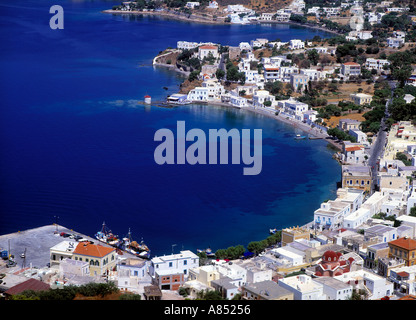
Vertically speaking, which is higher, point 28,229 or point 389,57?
point 389,57

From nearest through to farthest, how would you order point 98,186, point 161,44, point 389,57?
point 98,186 < point 389,57 < point 161,44

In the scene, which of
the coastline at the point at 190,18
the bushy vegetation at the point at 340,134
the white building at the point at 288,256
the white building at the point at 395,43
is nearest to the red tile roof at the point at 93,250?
the white building at the point at 288,256

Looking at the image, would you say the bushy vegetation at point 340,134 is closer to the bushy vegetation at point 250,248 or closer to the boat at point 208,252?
the bushy vegetation at point 250,248

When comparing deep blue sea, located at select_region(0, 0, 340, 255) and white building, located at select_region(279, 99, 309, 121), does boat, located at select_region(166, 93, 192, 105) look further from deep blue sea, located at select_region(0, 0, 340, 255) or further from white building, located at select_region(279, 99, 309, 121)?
white building, located at select_region(279, 99, 309, 121)

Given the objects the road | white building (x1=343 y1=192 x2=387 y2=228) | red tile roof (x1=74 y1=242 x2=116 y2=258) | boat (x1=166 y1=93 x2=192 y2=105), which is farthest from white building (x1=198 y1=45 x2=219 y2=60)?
red tile roof (x1=74 y1=242 x2=116 y2=258)

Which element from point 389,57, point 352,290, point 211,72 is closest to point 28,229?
point 352,290

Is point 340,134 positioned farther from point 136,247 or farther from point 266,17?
point 266,17

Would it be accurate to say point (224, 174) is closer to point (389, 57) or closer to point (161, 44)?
point (389, 57)
